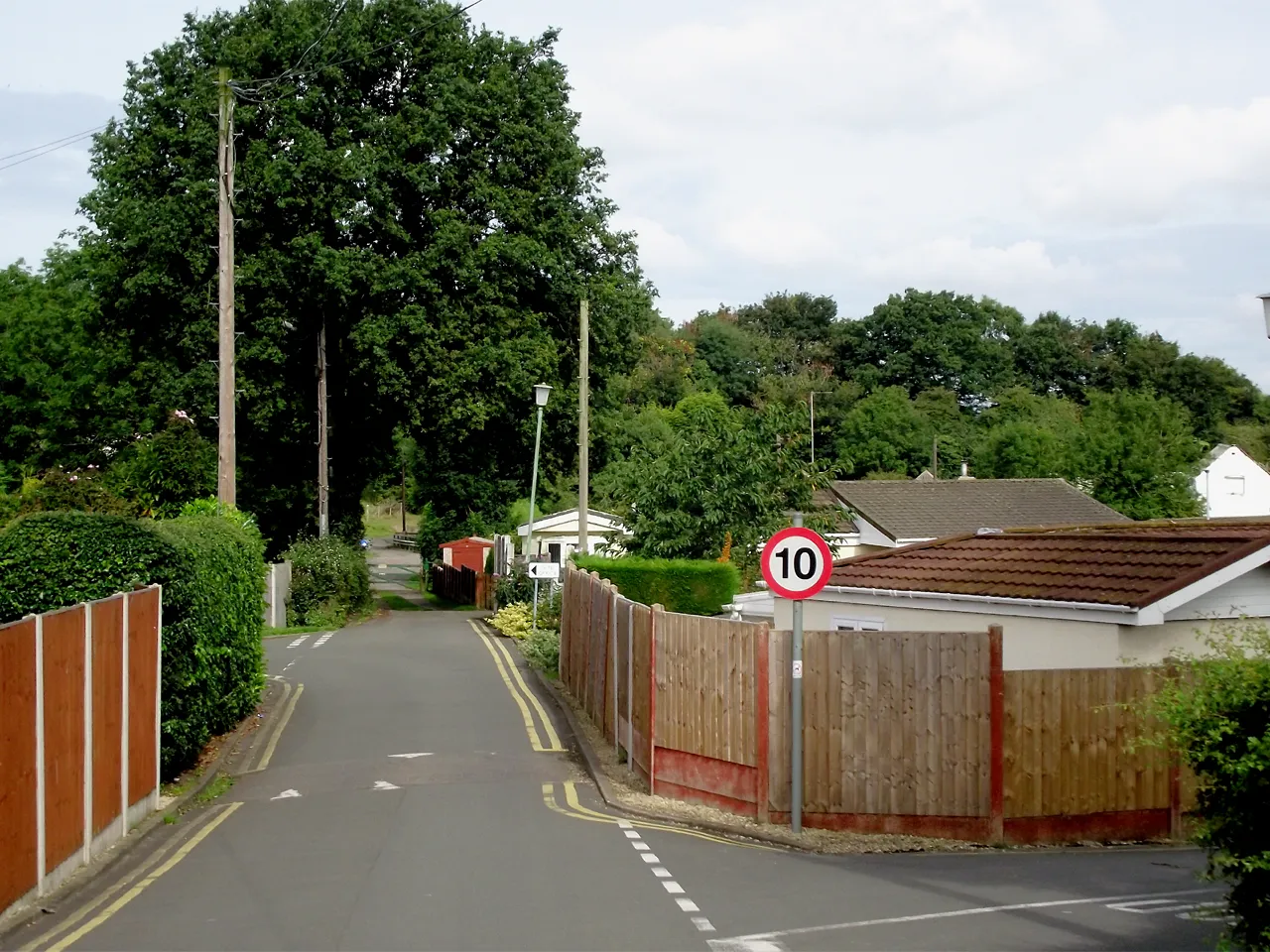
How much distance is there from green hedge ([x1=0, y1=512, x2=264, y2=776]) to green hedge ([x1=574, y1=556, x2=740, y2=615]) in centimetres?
1423

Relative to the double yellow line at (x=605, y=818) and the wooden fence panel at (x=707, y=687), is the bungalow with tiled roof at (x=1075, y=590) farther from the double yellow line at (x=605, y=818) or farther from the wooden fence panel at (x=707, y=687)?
the double yellow line at (x=605, y=818)

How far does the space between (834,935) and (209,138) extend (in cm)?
3640

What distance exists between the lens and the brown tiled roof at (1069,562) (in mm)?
15211

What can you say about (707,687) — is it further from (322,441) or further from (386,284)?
(322,441)

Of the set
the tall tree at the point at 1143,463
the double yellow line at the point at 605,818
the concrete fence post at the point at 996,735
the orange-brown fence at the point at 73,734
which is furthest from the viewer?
the tall tree at the point at 1143,463

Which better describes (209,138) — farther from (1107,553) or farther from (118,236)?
(1107,553)

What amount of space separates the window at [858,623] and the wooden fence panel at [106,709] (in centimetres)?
1012

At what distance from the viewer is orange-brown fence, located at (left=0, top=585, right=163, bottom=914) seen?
991cm

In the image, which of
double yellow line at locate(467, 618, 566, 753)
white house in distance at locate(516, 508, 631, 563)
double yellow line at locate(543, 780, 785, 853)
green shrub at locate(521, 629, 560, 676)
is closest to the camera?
double yellow line at locate(543, 780, 785, 853)

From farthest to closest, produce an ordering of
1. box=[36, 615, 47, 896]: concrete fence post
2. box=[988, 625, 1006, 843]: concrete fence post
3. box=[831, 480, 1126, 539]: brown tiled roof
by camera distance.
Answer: box=[831, 480, 1126, 539]: brown tiled roof → box=[988, 625, 1006, 843]: concrete fence post → box=[36, 615, 47, 896]: concrete fence post

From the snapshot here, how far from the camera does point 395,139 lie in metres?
42.5

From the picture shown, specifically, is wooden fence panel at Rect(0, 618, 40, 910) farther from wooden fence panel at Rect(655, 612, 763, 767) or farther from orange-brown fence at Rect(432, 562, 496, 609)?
orange-brown fence at Rect(432, 562, 496, 609)

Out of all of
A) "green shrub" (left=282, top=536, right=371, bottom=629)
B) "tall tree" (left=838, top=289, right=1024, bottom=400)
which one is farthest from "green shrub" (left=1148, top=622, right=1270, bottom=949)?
"tall tree" (left=838, top=289, right=1024, bottom=400)

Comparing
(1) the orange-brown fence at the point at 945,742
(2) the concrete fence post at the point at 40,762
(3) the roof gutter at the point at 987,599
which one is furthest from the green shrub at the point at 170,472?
(2) the concrete fence post at the point at 40,762
